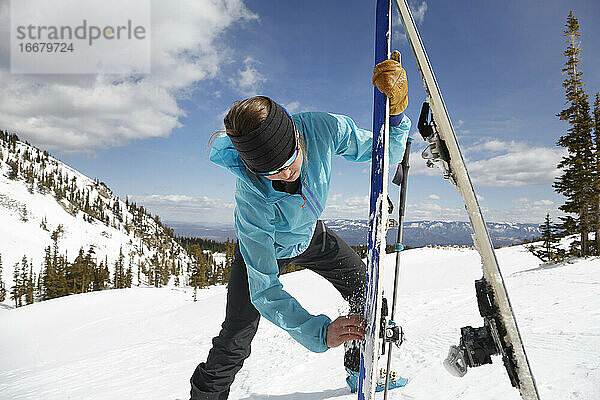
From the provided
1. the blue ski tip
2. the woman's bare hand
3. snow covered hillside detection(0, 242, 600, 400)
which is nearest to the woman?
Answer: the woman's bare hand

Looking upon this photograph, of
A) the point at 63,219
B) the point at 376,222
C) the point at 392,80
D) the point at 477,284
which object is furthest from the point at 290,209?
the point at 63,219

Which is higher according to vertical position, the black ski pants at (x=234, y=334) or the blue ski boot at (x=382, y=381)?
the black ski pants at (x=234, y=334)

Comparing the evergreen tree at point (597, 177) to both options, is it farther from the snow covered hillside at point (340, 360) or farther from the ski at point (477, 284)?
the ski at point (477, 284)

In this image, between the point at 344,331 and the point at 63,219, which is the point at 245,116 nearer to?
the point at 344,331

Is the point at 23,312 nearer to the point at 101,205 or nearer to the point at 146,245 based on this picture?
the point at 146,245

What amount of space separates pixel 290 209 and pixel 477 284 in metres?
1.06

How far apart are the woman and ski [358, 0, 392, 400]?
0.26 ft

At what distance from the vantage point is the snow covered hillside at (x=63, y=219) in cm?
9875

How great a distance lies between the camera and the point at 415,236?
123 m

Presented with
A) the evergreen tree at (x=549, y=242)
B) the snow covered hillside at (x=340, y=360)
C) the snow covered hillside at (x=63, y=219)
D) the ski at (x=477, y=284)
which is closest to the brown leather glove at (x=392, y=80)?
the ski at (x=477, y=284)

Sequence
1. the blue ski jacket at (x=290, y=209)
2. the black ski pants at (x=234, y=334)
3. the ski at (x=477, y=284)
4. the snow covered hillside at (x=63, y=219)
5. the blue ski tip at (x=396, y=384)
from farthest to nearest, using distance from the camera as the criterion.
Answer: the snow covered hillside at (x=63, y=219), the blue ski tip at (x=396, y=384), the black ski pants at (x=234, y=334), the blue ski jacket at (x=290, y=209), the ski at (x=477, y=284)

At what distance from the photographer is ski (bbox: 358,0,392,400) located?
1621 mm

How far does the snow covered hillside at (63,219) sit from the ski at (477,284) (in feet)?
327

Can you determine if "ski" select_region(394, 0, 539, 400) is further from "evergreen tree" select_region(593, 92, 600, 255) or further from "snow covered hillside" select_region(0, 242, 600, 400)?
"evergreen tree" select_region(593, 92, 600, 255)
